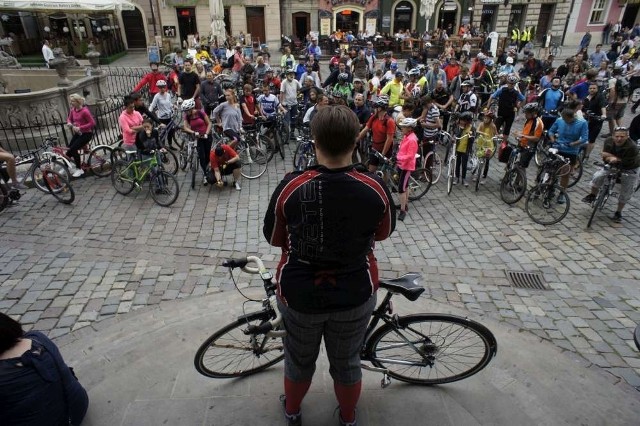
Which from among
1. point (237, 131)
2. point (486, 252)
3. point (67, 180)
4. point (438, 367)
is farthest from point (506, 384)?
point (67, 180)

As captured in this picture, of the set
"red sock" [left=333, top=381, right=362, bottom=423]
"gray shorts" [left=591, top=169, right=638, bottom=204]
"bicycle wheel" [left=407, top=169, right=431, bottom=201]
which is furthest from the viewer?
"bicycle wheel" [left=407, top=169, right=431, bottom=201]

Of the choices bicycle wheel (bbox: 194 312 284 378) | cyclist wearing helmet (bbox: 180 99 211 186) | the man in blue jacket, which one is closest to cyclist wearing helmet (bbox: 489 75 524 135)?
the man in blue jacket

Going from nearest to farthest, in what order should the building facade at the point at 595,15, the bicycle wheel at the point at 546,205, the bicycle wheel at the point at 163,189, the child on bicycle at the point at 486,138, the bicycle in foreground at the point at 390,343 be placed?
the bicycle in foreground at the point at 390,343 → the bicycle wheel at the point at 546,205 → the bicycle wheel at the point at 163,189 → the child on bicycle at the point at 486,138 → the building facade at the point at 595,15

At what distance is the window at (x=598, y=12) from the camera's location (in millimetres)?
30917

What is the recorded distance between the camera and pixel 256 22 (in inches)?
1229

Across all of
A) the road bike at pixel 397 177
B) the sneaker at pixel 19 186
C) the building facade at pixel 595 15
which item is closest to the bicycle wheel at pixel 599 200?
the road bike at pixel 397 177

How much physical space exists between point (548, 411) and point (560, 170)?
5468 millimetres

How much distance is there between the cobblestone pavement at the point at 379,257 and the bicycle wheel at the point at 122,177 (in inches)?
8.5

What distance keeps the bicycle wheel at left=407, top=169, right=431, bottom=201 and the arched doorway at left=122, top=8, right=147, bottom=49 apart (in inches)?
1170

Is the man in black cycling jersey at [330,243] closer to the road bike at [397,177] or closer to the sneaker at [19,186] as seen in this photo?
the road bike at [397,177]

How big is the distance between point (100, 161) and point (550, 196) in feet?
28.1

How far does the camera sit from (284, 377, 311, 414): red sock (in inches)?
109

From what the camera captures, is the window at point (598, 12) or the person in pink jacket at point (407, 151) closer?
the person in pink jacket at point (407, 151)

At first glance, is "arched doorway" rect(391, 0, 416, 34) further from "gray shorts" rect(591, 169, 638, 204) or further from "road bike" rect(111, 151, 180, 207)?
"road bike" rect(111, 151, 180, 207)
